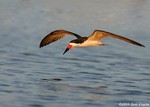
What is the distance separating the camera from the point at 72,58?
47.0 feet

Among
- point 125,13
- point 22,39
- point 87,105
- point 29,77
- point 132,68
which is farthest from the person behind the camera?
point 125,13

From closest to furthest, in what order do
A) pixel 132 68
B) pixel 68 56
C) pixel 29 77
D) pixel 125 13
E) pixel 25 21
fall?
pixel 29 77
pixel 132 68
pixel 68 56
pixel 25 21
pixel 125 13

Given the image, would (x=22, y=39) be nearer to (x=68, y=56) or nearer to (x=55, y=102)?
(x=68, y=56)

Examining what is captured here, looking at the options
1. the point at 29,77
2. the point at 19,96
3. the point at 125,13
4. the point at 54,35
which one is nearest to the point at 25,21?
the point at 125,13

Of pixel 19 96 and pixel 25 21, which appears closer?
pixel 19 96

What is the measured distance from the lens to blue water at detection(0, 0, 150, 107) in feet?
35.3

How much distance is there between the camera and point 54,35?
13.5m

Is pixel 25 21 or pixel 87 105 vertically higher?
pixel 25 21

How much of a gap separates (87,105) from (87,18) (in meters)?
9.17

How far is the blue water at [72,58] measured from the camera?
10750mm

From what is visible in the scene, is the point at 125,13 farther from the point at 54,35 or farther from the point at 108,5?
the point at 54,35

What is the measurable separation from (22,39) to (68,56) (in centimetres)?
214

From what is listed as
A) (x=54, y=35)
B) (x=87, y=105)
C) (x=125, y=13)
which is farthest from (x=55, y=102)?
(x=125, y=13)

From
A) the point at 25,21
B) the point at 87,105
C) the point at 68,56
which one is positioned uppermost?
the point at 25,21
